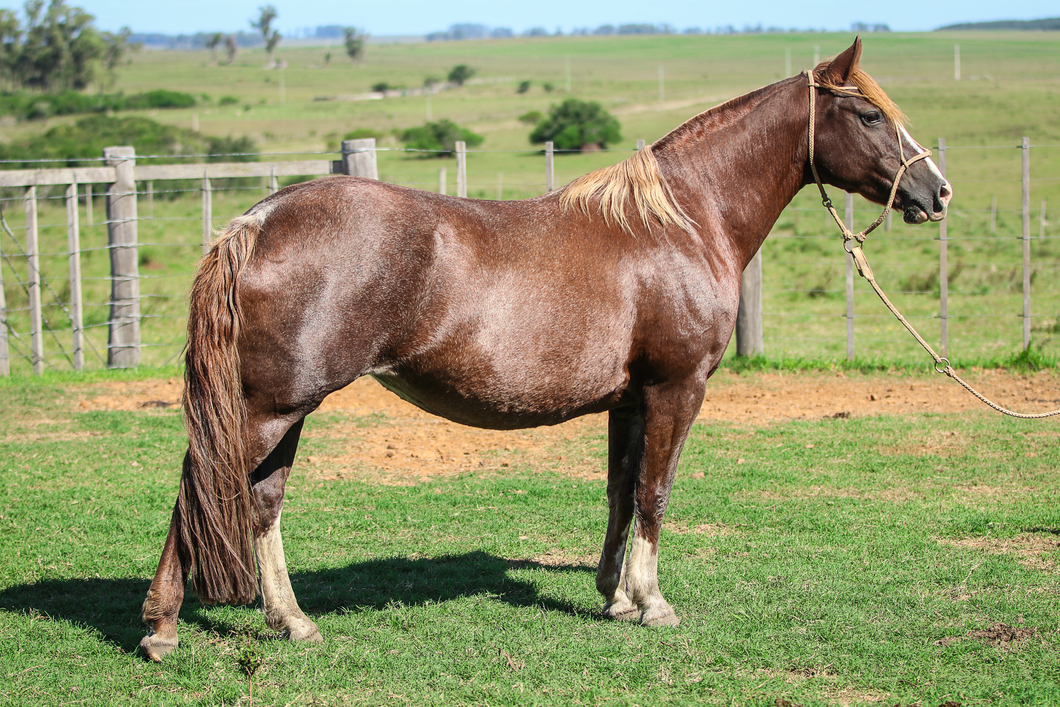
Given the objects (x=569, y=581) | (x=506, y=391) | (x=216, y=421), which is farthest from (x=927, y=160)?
(x=216, y=421)

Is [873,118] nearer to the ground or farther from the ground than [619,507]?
farther from the ground

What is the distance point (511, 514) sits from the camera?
18.4 ft

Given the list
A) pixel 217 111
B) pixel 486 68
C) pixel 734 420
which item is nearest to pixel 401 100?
pixel 217 111

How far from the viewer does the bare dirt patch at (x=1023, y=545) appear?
4711 millimetres

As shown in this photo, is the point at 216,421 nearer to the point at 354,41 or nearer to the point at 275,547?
the point at 275,547

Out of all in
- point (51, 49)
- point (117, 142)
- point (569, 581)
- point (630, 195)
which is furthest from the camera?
point (51, 49)

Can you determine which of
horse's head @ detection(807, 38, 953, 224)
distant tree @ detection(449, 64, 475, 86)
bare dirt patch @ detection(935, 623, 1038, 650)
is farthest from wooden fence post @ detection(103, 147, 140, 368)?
distant tree @ detection(449, 64, 475, 86)

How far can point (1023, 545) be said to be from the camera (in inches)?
194

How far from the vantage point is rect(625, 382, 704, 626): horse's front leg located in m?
4.01

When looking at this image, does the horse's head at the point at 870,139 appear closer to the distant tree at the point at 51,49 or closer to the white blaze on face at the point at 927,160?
the white blaze on face at the point at 927,160

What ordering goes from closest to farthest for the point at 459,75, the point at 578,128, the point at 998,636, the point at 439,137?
the point at 998,636 < the point at 578,128 < the point at 439,137 < the point at 459,75

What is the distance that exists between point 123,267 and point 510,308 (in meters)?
7.61

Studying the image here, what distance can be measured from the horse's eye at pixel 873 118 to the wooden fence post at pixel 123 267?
26.7 feet

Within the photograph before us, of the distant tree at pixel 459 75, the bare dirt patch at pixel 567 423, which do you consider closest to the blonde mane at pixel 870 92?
the bare dirt patch at pixel 567 423
